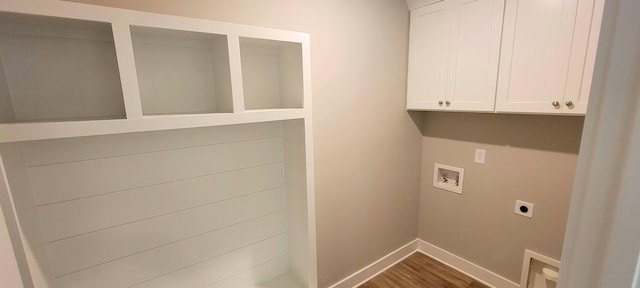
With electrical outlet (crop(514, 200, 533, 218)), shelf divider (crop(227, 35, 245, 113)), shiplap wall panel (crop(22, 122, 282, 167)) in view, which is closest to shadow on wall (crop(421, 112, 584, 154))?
electrical outlet (crop(514, 200, 533, 218))

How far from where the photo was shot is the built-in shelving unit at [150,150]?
908mm

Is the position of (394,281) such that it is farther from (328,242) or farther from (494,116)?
(494,116)

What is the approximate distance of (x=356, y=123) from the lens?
2027mm

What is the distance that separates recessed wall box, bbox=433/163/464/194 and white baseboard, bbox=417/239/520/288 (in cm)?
64

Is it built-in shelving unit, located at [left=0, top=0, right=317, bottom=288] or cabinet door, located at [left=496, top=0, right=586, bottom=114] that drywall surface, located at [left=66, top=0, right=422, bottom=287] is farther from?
cabinet door, located at [left=496, top=0, right=586, bottom=114]

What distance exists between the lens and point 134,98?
0.91 meters

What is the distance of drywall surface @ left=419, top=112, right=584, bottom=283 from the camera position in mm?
1788

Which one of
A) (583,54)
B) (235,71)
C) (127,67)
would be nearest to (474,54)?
(583,54)

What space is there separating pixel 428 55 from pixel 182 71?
182cm

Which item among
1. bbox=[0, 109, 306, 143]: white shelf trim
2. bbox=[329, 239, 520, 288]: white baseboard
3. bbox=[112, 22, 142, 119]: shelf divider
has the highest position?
bbox=[112, 22, 142, 119]: shelf divider

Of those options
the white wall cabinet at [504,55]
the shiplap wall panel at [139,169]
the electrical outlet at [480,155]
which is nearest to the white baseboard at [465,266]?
the electrical outlet at [480,155]

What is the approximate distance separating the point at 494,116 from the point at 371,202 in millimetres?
1196

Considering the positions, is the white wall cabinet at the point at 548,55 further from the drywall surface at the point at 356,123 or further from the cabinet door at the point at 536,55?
the drywall surface at the point at 356,123

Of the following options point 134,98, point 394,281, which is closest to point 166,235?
point 134,98
